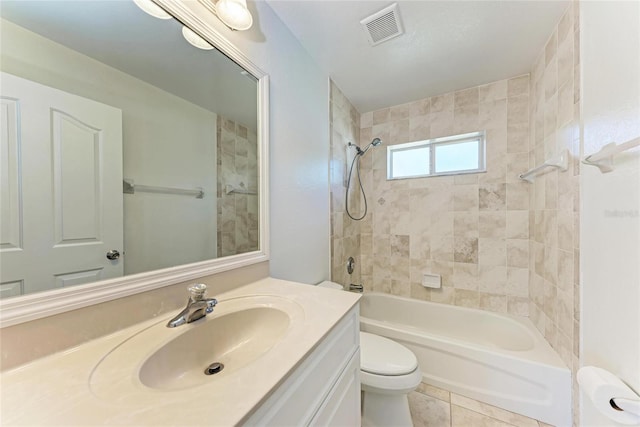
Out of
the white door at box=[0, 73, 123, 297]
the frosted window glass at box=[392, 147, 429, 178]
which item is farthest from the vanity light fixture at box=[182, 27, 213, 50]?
the frosted window glass at box=[392, 147, 429, 178]

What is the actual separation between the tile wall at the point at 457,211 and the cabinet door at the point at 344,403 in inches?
60.0

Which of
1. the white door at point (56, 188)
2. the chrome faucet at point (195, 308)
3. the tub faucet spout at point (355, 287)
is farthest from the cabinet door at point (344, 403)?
the tub faucet spout at point (355, 287)

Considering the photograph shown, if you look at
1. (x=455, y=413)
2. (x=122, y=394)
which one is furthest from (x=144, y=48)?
(x=455, y=413)

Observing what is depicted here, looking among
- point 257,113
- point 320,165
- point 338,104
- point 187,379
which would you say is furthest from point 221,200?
point 338,104

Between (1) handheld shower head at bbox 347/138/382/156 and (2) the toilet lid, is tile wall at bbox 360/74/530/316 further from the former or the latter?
(2) the toilet lid

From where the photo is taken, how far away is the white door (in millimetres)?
513

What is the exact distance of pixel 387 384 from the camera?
3.68ft

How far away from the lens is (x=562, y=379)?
4.00 ft

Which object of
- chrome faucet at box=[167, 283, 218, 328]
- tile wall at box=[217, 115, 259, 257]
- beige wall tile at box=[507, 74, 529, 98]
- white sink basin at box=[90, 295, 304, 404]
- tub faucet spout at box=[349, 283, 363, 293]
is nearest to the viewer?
white sink basin at box=[90, 295, 304, 404]

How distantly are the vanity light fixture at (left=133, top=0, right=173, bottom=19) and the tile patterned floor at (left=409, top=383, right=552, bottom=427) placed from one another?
2.30 meters

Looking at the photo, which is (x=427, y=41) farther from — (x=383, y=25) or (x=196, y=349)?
(x=196, y=349)

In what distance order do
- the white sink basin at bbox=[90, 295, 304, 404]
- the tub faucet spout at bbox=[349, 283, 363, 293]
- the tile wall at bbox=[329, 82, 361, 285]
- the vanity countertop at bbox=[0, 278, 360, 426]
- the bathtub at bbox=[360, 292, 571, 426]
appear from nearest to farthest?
the vanity countertop at bbox=[0, 278, 360, 426] → the white sink basin at bbox=[90, 295, 304, 404] → the bathtub at bbox=[360, 292, 571, 426] → the tile wall at bbox=[329, 82, 361, 285] → the tub faucet spout at bbox=[349, 283, 363, 293]

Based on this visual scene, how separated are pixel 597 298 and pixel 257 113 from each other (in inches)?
64.0

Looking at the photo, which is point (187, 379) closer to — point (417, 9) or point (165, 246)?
point (165, 246)
